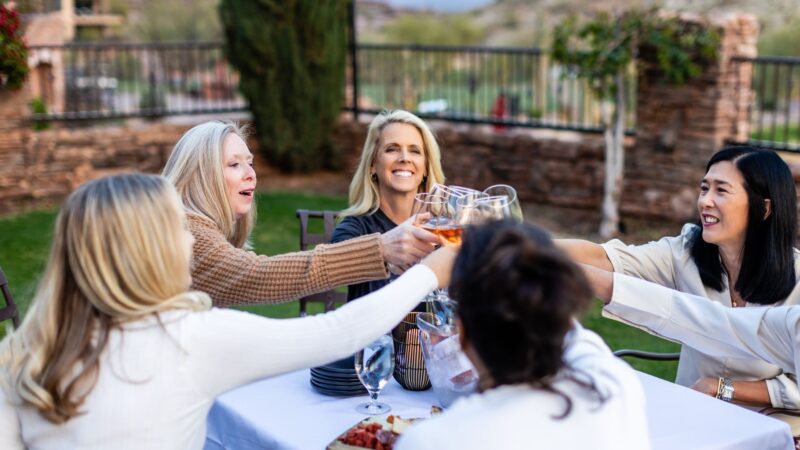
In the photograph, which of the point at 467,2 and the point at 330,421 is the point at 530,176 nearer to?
the point at 330,421

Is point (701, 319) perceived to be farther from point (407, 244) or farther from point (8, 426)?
point (8, 426)

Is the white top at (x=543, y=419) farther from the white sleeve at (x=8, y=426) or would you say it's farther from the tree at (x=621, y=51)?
the tree at (x=621, y=51)

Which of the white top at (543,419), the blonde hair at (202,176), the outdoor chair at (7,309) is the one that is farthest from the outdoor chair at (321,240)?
the white top at (543,419)

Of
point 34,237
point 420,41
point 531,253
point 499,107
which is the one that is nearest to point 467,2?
point 420,41

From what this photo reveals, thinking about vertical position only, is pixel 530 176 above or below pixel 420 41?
below

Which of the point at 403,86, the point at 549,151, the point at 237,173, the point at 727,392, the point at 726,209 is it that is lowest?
the point at 727,392

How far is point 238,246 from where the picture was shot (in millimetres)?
3195

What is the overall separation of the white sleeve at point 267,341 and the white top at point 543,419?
1.23 ft

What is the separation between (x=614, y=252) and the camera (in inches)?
123

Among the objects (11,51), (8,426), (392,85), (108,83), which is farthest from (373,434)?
(108,83)

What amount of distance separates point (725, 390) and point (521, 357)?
1559mm

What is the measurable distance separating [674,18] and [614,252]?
4642mm

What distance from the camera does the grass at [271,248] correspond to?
5.34m

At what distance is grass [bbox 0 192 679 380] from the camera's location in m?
5.34
